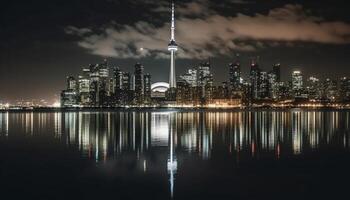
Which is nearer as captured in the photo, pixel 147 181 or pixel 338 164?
pixel 147 181

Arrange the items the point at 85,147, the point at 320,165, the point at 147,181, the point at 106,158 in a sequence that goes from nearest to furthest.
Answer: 1. the point at 147,181
2. the point at 320,165
3. the point at 106,158
4. the point at 85,147

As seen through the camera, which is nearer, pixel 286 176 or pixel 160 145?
pixel 286 176

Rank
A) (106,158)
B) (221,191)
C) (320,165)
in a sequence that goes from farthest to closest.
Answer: (106,158) → (320,165) → (221,191)

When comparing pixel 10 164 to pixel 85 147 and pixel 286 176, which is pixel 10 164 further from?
pixel 286 176

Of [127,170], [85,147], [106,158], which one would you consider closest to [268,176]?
[127,170]

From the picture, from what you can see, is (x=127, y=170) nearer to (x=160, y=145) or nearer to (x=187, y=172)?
(x=187, y=172)

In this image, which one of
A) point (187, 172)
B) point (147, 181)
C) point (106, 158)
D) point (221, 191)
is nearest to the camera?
point (221, 191)

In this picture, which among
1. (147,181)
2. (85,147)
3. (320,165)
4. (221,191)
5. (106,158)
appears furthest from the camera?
(85,147)

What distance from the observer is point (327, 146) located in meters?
32.2

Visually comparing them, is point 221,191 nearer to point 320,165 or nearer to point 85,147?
point 320,165

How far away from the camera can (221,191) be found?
55.3 ft

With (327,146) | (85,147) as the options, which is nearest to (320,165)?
(327,146)

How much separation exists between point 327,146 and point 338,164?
29.9ft

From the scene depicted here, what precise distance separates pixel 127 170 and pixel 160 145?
11403 millimetres
